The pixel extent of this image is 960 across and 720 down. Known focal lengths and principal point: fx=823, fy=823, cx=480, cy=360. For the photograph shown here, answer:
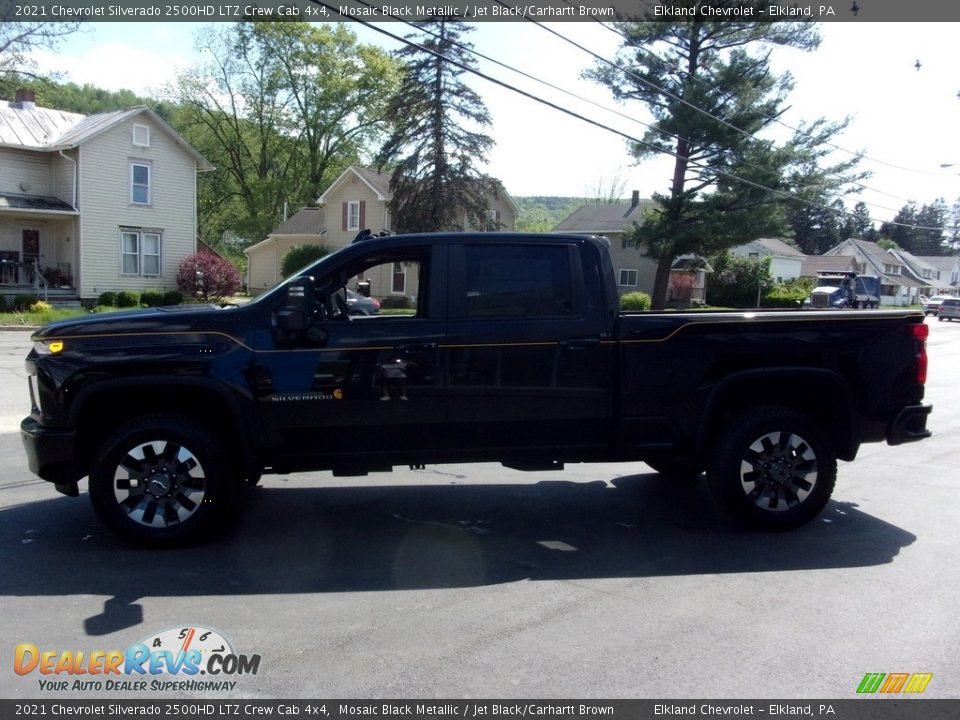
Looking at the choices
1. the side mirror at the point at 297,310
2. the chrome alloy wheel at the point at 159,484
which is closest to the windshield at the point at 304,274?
the side mirror at the point at 297,310

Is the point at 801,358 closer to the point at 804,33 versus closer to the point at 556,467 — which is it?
the point at 556,467

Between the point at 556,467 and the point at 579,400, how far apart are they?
56 centimetres

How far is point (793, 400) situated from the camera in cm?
A: 629

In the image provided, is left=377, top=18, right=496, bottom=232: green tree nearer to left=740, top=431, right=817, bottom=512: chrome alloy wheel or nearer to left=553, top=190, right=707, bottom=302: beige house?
left=553, top=190, right=707, bottom=302: beige house

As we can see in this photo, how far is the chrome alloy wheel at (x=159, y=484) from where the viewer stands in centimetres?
541

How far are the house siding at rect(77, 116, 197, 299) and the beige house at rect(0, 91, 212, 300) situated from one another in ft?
0.13

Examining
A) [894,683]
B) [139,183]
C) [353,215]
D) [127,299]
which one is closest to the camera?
[894,683]

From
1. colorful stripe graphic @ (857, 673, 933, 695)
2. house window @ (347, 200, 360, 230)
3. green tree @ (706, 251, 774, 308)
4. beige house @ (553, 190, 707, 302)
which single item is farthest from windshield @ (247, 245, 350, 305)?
beige house @ (553, 190, 707, 302)

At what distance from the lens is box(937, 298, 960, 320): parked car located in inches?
1868

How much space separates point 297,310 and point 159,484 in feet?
4.88

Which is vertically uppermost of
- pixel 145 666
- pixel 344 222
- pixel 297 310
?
pixel 344 222

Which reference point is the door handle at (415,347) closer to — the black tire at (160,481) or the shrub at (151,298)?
the black tire at (160,481)

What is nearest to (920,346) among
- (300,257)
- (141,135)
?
(141,135)

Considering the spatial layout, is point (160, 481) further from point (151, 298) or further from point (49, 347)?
point (151, 298)
